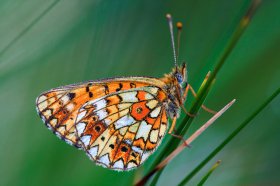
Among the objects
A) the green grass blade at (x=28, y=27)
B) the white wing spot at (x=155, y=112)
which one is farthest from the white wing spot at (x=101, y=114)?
the green grass blade at (x=28, y=27)

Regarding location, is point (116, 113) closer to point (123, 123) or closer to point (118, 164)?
point (123, 123)

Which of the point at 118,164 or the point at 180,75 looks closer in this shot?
the point at 118,164

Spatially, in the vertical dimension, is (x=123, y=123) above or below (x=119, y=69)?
below

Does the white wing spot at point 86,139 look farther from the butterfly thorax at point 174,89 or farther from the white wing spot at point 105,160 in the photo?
the butterfly thorax at point 174,89

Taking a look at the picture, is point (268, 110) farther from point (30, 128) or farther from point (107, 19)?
point (30, 128)

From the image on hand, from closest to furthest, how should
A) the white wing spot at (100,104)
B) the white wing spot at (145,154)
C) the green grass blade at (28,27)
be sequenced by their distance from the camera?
the green grass blade at (28,27)
the white wing spot at (145,154)
the white wing spot at (100,104)

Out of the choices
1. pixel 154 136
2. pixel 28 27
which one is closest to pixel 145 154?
pixel 154 136

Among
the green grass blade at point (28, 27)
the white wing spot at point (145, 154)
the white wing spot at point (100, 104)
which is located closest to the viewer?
the green grass blade at point (28, 27)
